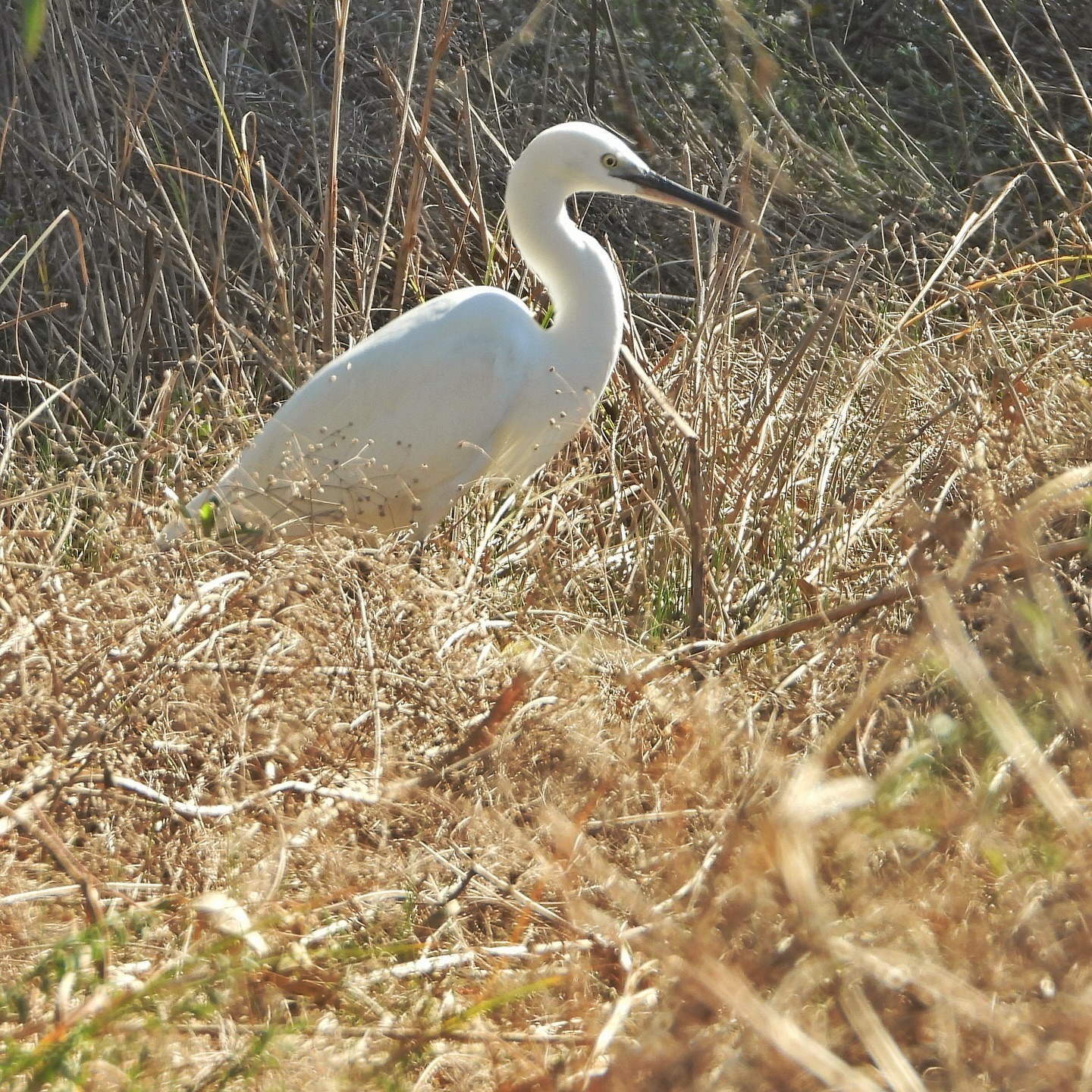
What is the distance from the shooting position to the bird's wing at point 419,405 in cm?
313

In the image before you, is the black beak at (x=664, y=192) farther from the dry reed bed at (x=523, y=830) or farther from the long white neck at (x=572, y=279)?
the dry reed bed at (x=523, y=830)

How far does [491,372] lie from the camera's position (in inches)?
125

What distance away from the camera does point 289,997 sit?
5.74 ft

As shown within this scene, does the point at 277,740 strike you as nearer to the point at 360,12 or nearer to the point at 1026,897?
the point at 1026,897

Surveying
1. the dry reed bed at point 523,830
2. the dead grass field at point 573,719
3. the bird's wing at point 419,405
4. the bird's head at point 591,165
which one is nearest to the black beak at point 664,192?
the bird's head at point 591,165

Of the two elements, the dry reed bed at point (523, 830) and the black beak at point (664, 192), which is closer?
the dry reed bed at point (523, 830)

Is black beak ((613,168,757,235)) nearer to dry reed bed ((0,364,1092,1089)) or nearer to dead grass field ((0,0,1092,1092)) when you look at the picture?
dead grass field ((0,0,1092,1092))

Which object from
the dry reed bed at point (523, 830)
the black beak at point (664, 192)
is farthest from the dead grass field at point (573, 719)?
the black beak at point (664, 192)

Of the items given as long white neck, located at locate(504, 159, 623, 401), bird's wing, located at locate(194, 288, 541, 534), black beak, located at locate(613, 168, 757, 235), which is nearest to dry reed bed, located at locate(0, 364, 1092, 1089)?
bird's wing, located at locate(194, 288, 541, 534)

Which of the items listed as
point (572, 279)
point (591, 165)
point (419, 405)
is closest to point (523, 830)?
point (419, 405)

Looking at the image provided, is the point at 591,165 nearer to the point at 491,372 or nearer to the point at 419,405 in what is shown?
the point at 491,372

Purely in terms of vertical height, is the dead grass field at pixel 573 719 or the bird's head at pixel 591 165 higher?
the bird's head at pixel 591 165

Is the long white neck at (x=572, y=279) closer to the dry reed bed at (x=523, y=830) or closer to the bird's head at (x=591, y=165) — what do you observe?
the bird's head at (x=591, y=165)

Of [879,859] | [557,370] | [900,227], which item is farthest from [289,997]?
[900,227]
